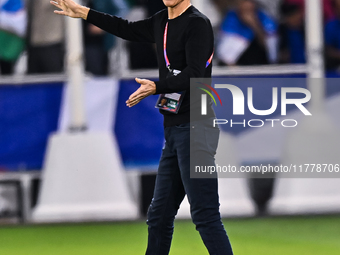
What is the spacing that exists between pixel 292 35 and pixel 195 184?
5.31 m

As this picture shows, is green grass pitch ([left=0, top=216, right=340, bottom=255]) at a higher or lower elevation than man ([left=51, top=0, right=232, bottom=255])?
lower

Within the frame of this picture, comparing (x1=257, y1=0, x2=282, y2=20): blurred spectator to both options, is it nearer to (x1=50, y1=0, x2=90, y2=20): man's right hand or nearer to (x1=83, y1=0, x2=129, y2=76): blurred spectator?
(x1=83, y1=0, x2=129, y2=76): blurred spectator

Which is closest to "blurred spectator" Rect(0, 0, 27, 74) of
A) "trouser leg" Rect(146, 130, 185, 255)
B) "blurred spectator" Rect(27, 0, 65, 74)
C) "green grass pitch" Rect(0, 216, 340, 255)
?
"blurred spectator" Rect(27, 0, 65, 74)

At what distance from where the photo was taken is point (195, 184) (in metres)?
4.02

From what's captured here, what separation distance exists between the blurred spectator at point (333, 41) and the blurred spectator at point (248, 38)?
0.69 metres

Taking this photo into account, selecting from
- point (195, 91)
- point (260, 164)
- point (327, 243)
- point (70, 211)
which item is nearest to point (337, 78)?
point (260, 164)

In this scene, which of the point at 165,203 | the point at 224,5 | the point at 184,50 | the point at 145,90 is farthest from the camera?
the point at 224,5

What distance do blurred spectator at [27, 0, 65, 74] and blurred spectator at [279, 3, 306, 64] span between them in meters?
2.80

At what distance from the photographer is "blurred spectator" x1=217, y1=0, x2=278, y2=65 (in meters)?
8.72

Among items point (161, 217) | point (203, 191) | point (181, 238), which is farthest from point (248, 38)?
point (203, 191)

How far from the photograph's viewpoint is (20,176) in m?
8.30

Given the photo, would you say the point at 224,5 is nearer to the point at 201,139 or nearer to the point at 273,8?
the point at 273,8

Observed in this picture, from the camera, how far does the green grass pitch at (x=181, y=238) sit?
5.91m

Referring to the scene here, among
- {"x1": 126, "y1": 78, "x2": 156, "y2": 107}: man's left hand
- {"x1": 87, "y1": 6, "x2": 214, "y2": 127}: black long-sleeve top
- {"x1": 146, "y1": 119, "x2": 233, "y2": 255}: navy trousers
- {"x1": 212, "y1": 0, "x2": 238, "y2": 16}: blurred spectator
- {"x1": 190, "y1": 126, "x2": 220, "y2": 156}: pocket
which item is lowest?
{"x1": 146, "y1": 119, "x2": 233, "y2": 255}: navy trousers
